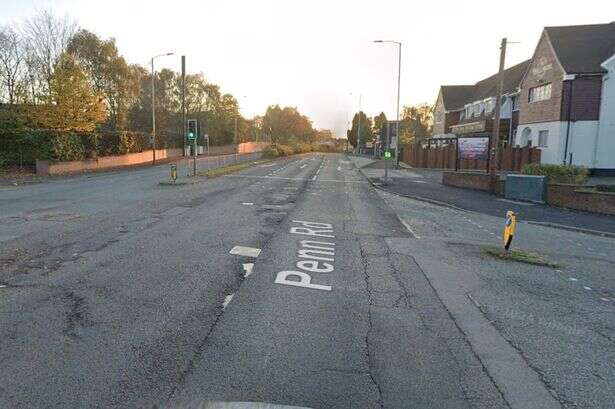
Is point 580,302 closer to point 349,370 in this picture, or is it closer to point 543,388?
point 543,388

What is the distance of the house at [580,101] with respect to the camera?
31094 mm

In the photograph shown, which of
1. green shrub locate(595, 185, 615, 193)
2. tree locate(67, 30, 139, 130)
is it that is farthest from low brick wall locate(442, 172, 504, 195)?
tree locate(67, 30, 139, 130)

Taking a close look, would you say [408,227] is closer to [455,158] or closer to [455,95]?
[455,158]

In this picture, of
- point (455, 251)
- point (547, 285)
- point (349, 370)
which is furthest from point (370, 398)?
point (455, 251)

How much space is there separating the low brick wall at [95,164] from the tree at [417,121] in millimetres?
56225

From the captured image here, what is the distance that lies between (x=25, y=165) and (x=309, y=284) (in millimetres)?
30558

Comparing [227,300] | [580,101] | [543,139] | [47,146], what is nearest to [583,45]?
[580,101]

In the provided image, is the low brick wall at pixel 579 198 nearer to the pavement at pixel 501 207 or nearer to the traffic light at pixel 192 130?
the pavement at pixel 501 207

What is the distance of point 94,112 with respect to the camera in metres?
35.3

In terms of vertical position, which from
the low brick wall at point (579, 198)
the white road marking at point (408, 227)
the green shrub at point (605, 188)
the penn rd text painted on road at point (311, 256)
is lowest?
the white road marking at point (408, 227)

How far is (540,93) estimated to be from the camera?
116 feet

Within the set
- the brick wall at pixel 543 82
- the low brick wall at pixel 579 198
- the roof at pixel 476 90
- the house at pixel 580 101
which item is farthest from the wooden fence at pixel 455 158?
the low brick wall at pixel 579 198

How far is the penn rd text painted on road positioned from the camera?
7344 millimetres

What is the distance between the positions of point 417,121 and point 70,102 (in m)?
75.0
